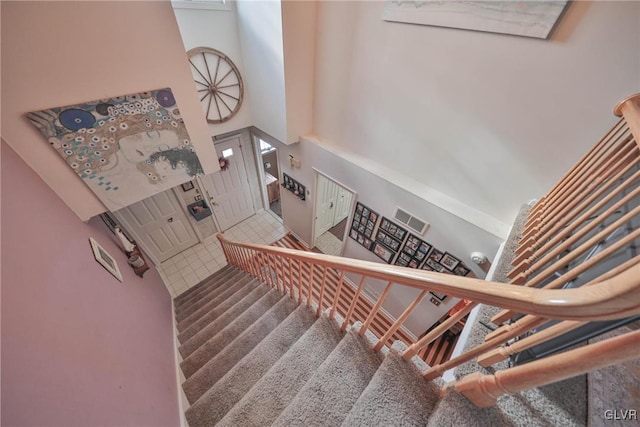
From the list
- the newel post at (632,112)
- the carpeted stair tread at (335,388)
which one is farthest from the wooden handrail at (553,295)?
the newel post at (632,112)

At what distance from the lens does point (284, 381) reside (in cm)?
123

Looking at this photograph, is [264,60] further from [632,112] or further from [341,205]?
[632,112]

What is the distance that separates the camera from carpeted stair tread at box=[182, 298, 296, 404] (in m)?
1.66

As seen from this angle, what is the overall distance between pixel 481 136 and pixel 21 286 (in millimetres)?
2871

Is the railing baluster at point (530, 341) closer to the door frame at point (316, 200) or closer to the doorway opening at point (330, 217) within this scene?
the door frame at point (316, 200)

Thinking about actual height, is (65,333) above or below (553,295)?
below

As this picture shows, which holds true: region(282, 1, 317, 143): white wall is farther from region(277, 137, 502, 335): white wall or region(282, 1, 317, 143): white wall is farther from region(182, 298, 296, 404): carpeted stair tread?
region(182, 298, 296, 404): carpeted stair tread

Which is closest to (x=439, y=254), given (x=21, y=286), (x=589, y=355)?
(x=589, y=355)

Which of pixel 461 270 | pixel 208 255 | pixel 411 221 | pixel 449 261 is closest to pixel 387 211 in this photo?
pixel 411 221

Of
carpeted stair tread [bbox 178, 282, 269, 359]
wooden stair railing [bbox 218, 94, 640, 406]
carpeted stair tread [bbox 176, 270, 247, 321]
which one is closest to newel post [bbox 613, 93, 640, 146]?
wooden stair railing [bbox 218, 94, 640, 406]

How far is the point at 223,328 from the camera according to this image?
2.18m

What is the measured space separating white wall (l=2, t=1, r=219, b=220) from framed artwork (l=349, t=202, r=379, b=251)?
235cm

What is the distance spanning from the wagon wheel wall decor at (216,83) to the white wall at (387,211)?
884 mm

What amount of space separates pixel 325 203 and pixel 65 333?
3.30 m
